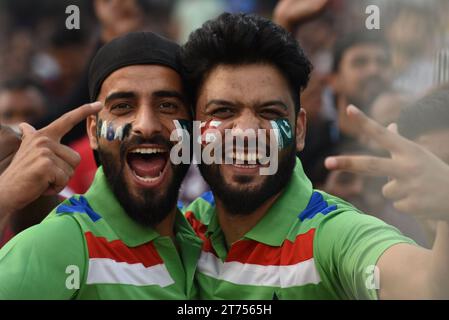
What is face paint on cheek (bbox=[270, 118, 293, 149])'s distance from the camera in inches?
134

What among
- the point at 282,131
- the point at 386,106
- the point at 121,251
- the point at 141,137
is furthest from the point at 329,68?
the point at 121,251

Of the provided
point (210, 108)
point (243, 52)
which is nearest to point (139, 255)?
point (210, 108)

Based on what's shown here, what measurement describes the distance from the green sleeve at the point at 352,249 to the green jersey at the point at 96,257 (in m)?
0.61

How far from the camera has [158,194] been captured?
11.4 ft

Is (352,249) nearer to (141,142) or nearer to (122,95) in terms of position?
(141,142)

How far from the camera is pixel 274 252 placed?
327 cm

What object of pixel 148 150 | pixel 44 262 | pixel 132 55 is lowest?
pixel 44 262

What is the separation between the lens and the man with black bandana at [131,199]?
315 centimetres

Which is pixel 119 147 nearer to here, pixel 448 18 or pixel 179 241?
pixel 179 241

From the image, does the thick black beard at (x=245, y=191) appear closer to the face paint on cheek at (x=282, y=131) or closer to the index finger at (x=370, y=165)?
the face paint on cheek at (x=282, y=131)

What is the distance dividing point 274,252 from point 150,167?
66cm

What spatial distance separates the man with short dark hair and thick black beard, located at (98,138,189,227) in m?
0.17

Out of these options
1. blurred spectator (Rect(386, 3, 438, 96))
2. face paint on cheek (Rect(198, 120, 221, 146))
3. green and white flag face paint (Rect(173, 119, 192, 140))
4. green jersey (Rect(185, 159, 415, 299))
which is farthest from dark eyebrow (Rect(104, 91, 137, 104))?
blurred spectator (Rect(386, 3, 438, 96))

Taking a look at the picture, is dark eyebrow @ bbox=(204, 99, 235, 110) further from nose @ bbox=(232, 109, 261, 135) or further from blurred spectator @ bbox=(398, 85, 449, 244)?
blurred spectator @ bbox=(398, 85, 449, 244)
